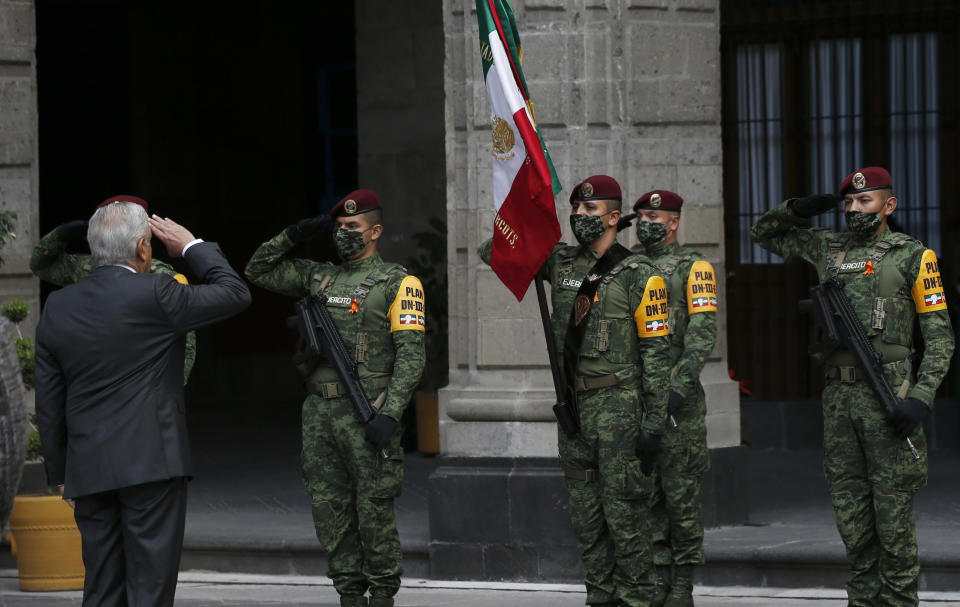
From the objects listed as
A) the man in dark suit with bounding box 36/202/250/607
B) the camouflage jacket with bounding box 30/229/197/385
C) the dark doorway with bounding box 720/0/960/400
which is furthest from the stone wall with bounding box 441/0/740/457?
the dark doorway with bounding box 720/0/960/400

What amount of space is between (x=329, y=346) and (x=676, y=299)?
181 cm

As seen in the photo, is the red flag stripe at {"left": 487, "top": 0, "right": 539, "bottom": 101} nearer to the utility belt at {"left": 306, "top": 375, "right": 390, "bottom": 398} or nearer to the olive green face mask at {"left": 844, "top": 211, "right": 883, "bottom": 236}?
the utility belt at {"left": 306, "top": 375, "right": 390, "bottom": 398}

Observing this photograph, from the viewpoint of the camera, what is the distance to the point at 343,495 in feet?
23.8

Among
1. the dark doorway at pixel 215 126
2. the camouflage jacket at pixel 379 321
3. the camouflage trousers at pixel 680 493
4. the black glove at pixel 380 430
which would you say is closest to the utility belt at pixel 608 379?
the camouflage trousers at pixel 680 493

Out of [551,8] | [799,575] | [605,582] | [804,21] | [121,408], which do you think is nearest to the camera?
[121,408]

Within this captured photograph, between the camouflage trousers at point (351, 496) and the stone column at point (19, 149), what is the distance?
10.5ft

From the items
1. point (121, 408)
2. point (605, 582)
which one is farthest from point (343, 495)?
point (121, 408)

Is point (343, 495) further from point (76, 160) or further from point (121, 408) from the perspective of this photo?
point (76, 160)

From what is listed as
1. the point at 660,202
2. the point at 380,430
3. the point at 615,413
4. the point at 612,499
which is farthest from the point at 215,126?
the point at 612,499

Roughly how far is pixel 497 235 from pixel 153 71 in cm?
1054

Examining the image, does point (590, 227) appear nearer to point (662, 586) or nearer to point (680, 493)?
point (680, 493)

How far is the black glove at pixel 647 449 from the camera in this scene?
273 inches

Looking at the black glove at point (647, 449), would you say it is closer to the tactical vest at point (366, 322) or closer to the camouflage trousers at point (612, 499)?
the camouflage trousers at point (612, 499)

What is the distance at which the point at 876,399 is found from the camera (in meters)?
6.86
